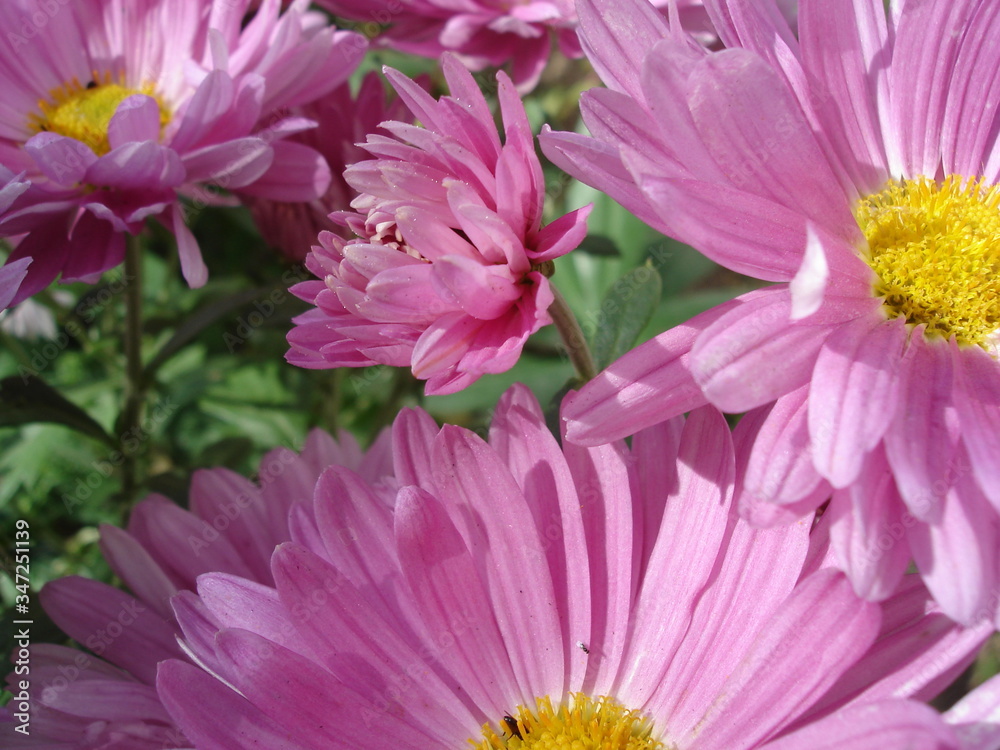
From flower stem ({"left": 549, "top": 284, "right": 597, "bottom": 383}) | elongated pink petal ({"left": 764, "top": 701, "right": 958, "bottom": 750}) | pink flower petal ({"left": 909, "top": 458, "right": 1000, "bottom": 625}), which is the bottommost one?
elongated pink petal ({"left": 764, "top": 701, "right": 958, "bottom": 750})

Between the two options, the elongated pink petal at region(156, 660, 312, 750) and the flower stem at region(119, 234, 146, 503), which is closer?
the elongated pink petal at region(156, 660, 312, 750)

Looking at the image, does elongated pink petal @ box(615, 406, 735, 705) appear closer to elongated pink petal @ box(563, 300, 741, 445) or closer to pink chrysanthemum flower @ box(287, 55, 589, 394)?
elongated pink petal @ box(563, 300, 741, 445)

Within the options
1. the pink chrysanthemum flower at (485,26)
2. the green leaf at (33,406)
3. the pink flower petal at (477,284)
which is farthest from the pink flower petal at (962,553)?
the green leaf at (33,406)

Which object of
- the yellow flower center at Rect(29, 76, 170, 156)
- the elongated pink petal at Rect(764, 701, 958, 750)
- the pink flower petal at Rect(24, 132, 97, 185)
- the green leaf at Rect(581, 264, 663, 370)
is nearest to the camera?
the elongated pink petal at Rect(764, 701, 958, 750)

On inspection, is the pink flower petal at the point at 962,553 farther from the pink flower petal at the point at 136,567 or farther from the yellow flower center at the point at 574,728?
the pink flower petal at the point at 136,567

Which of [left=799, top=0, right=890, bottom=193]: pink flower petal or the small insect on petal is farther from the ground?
[left=799, top=0, right=890, bottom=193]: pink flower petal

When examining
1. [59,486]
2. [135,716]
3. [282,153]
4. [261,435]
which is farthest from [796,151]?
[59,486]

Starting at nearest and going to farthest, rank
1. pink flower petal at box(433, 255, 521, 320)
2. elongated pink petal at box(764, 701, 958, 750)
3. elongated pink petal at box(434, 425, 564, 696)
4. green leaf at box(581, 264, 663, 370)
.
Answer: elongated pink petal at box(764, 701, 958, 750) < pink flower petal at box(433, 255, 521, 320) < elongated pink petal at box(434, 425, 564, 696) < green leaf at box(581, 264, 663, 370)

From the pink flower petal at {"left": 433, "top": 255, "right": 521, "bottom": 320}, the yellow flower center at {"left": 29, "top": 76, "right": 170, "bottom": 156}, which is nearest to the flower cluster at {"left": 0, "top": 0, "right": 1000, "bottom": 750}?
the pink flower petal at {"left": 433, "top": 255, "right": 521, "bottom": 320}
